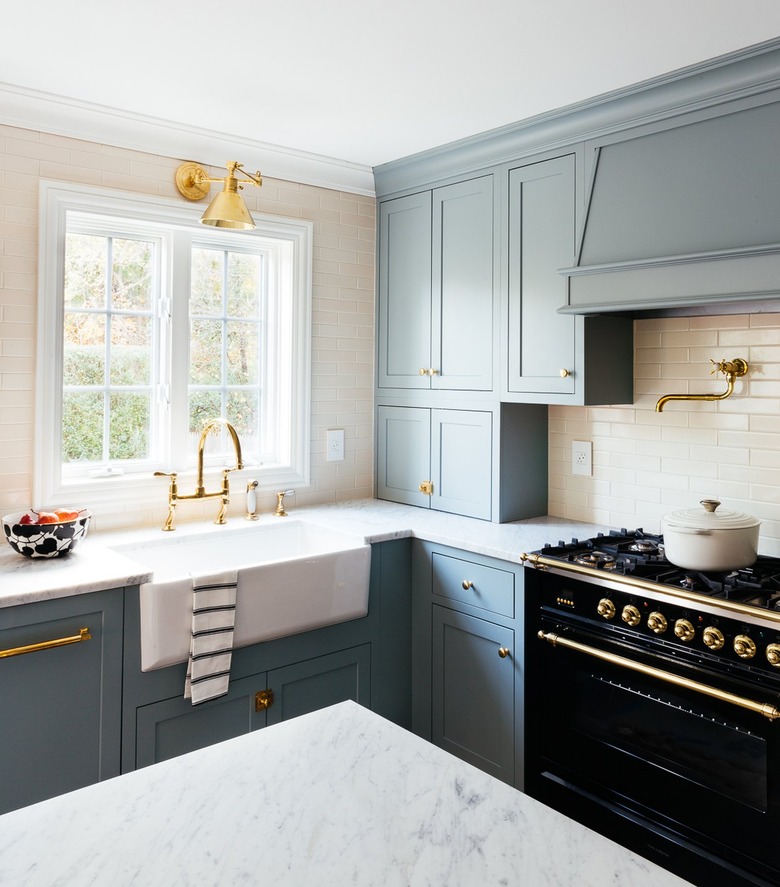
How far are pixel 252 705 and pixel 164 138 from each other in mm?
2094

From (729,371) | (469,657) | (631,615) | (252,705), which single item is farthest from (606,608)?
(252,705)

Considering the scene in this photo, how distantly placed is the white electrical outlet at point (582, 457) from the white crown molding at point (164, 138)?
156cm

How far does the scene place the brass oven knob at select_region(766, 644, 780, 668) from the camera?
5.86ft

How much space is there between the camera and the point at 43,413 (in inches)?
102

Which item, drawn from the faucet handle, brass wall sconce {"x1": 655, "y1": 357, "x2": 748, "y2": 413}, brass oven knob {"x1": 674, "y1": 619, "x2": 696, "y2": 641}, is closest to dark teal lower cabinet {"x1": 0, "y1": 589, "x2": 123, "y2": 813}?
the faucet handle

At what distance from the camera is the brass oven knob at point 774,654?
179 centimetres

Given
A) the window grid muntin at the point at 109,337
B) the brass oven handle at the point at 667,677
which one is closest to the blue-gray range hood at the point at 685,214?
the brass oven handle at the point at 667,677

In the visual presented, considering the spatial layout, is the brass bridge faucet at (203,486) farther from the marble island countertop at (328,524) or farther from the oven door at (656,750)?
the oven door at (656,750)

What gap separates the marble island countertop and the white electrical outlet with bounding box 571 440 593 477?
213 millimetres

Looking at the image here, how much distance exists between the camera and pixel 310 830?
844mm

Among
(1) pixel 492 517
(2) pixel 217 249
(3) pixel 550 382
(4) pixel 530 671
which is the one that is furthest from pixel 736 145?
(2) pixel 217 249

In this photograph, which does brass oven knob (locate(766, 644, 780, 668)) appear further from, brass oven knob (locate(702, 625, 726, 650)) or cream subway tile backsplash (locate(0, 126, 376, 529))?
cream subway tile backsplash (locate(0, 126, 376, 529))

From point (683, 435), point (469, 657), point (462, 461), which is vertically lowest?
point (469, 657)

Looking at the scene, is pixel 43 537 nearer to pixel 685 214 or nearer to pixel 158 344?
pixel 158 344
